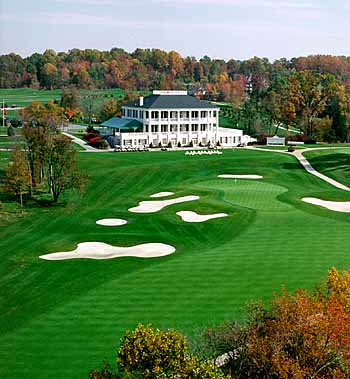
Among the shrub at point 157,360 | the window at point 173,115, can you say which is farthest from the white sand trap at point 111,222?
the window at point 173,115

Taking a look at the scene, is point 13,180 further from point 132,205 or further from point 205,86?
point 205,86

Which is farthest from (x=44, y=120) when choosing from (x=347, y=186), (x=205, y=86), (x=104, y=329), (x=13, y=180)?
(x=205, y=86)

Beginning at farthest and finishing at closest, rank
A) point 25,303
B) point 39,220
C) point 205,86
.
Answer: point 205,86 → point 39,220 → point 25,303

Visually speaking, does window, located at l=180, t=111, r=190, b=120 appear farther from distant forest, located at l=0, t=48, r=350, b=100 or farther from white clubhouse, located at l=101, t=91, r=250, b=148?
distant forest, located at l=0, t=48, r=350, b=100

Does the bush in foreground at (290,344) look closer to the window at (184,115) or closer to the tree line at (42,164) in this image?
the tree line at (42,164)

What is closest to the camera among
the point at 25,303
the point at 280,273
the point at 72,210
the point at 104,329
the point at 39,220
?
the point at 104,329

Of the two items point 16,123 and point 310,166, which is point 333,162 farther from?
point 16,123

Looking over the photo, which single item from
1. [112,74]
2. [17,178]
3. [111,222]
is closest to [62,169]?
[17,178]
